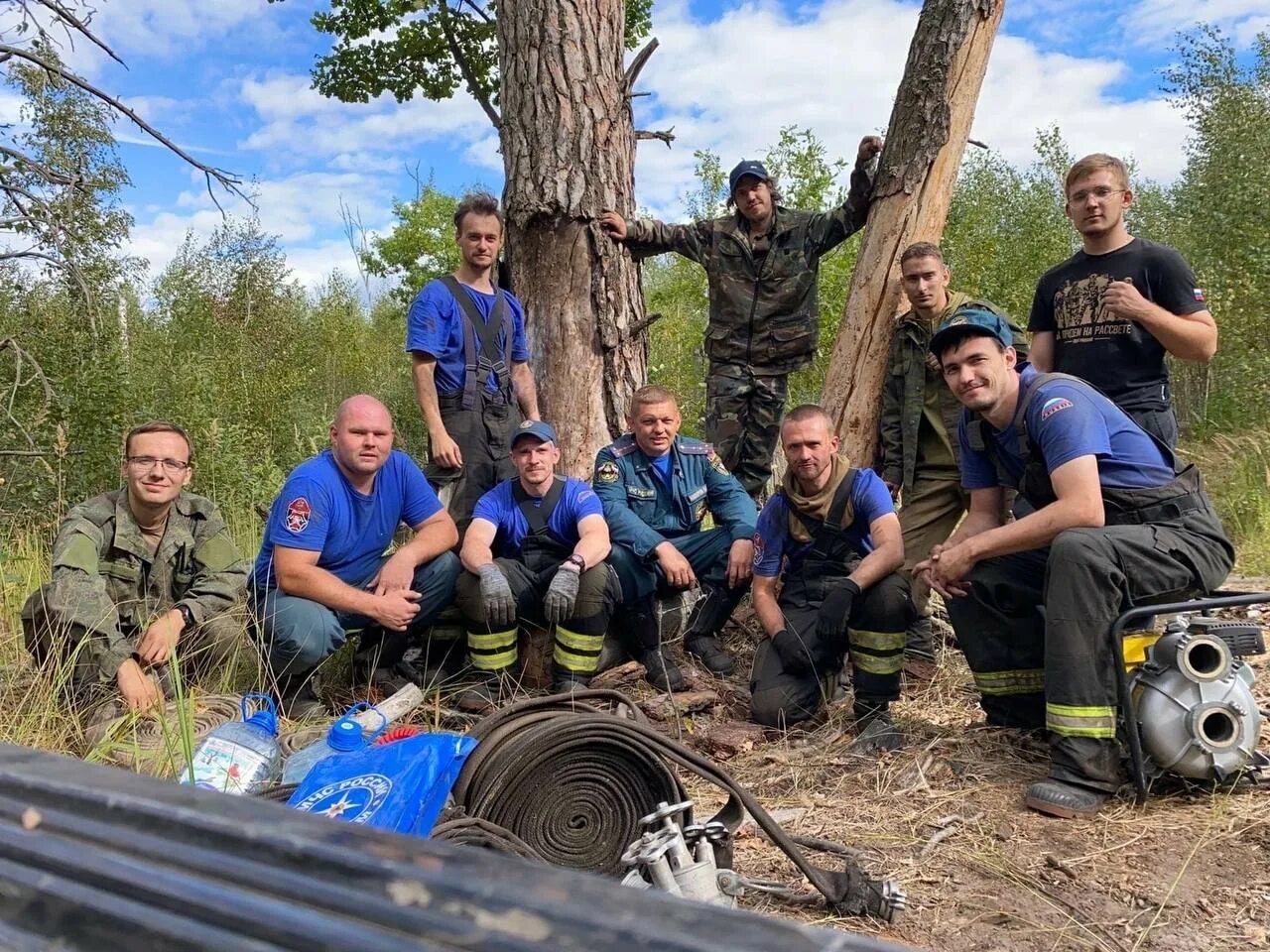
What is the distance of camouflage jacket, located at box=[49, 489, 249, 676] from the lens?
4.05 metres

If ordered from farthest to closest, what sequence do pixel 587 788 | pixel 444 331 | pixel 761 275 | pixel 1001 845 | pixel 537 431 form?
pixel 761 275 → pixel 444 331 → pixel 537 431 → pixel 1001 845 → pixel 587 788

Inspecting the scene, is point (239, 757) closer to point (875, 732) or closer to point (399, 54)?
point (875, 732)

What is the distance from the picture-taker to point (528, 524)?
15.9 feet

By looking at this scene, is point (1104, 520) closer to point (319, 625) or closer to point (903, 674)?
point (903, 674)

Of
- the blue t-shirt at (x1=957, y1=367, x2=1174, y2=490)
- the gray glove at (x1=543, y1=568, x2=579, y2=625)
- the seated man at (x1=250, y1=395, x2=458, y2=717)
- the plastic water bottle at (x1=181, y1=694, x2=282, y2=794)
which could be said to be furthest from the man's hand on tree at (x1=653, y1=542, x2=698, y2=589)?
the plastic water bottle at (x1=181, y1=694, x2=282, y2=794)

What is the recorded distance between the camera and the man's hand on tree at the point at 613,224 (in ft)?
18.3

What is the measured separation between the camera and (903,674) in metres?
4.82

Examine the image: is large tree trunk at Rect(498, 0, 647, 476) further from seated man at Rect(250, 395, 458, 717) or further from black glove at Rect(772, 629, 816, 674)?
black glove at Rect(772, 629, 816, 674)

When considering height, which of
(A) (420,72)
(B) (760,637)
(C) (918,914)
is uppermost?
(A) (420,72)

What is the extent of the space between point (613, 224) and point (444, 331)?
1219 mm

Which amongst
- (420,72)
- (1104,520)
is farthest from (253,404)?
(1104,520)

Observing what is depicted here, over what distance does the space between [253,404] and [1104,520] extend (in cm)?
757

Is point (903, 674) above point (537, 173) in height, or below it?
below

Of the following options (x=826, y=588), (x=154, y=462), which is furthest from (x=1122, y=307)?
(x=154, y=462)
